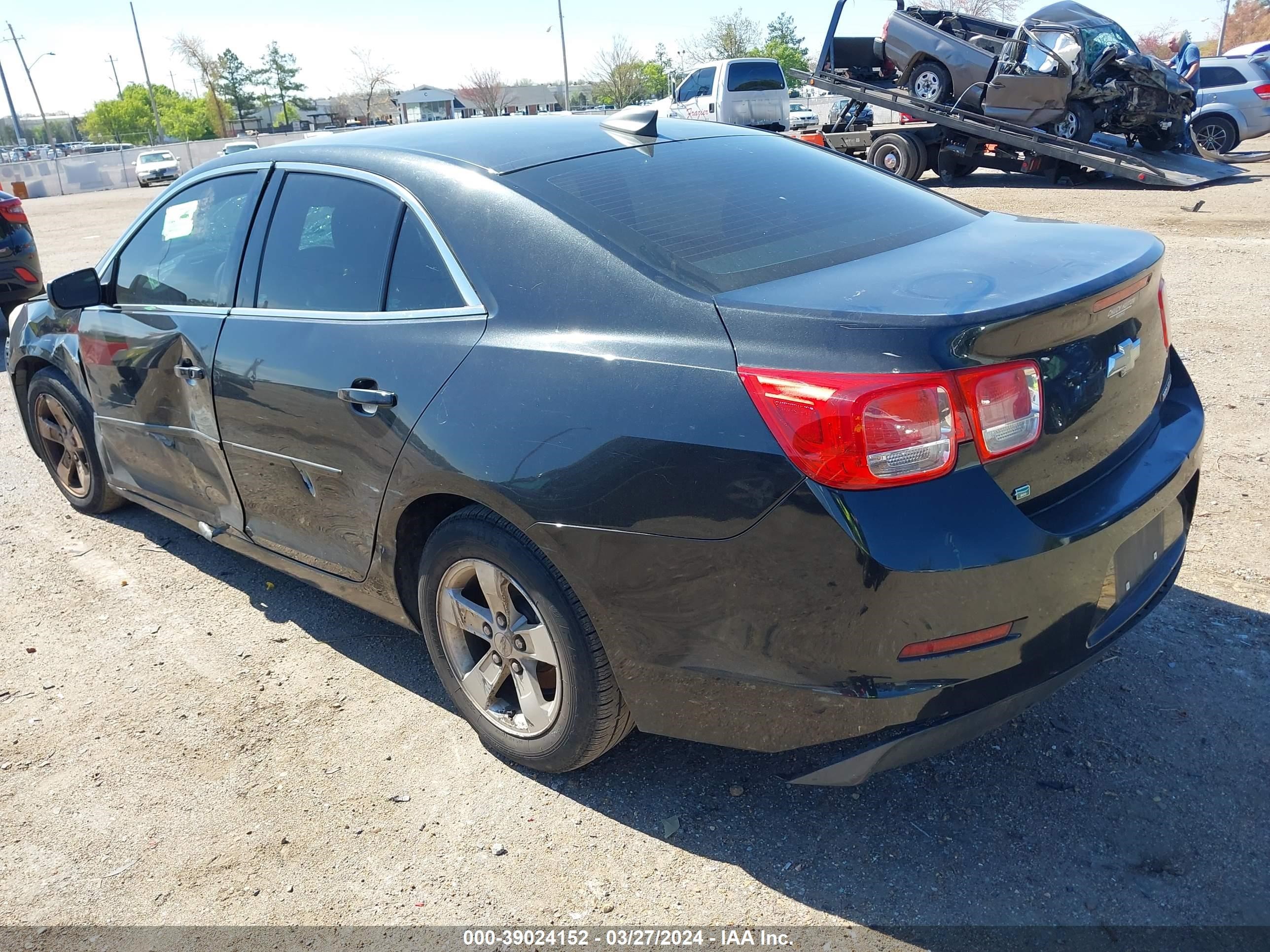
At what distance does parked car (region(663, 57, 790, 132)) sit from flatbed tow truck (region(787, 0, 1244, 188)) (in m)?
3.99

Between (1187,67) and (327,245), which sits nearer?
(327,245)

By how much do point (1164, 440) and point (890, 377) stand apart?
1.13 meters

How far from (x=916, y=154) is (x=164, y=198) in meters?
14.6

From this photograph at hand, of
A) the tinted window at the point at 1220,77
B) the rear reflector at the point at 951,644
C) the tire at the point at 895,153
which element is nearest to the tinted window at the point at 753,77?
the tire at the point at 895,153

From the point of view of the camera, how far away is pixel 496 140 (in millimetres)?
3172

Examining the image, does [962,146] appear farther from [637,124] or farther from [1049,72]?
[637,124]

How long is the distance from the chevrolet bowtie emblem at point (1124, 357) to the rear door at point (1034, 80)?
13.9m

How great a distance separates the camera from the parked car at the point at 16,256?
9.68 meters

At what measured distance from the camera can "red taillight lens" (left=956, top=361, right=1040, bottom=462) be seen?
2062 mm

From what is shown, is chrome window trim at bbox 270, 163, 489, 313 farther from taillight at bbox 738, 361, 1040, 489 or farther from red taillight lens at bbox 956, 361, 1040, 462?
red taillight lens at bbox 956, 361, 1040, 462

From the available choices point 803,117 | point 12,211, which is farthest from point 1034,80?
point 803,117

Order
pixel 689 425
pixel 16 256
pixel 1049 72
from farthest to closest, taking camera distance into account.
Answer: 1. pixel 1049 72
2. pixel 16 256
3. pixel 689 425

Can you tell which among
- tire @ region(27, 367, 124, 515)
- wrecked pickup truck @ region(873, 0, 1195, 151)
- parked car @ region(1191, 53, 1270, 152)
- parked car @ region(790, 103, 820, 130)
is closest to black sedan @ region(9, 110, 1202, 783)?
tire @ region(27, 367, 124, 515)

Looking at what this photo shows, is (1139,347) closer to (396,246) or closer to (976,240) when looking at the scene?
(976,240)
